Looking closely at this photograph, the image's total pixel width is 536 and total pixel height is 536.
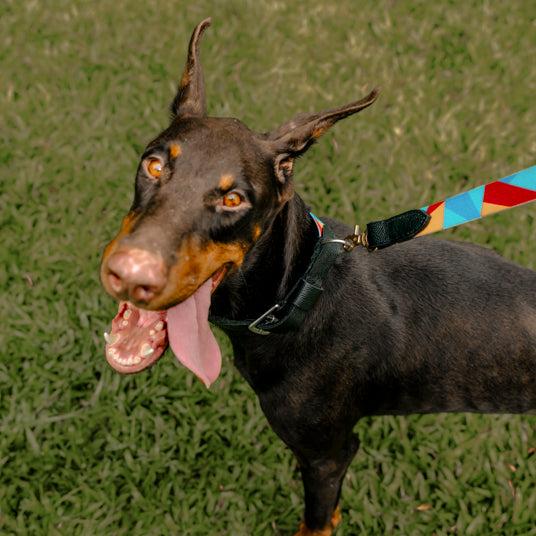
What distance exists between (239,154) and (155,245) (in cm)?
56

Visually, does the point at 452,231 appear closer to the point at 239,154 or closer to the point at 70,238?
the point at 239,154

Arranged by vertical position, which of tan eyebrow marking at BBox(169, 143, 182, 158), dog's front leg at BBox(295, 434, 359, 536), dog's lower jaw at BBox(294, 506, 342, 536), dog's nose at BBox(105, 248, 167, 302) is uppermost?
tan eyebrow marking at BBox(169, 143, 182, 158)

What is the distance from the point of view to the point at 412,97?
16.7 feet

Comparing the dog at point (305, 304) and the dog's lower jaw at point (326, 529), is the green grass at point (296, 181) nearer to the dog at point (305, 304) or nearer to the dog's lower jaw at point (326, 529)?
the dog's lower jaw at point (326, 529)

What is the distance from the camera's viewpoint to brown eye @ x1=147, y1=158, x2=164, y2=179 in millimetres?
2092

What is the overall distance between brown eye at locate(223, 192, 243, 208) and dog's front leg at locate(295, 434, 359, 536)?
131 centimetres

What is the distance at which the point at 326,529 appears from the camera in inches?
115

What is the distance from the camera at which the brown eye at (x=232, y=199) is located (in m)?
2.05

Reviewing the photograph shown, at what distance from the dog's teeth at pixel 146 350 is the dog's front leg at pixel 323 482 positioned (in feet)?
3.21

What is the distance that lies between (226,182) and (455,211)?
939 mm

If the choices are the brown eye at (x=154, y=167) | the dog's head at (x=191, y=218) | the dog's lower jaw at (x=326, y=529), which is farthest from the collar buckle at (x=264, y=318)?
the dog's lower jaw at (x=326, y=529)

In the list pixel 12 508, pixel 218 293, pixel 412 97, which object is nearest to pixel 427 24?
pixel 412 97

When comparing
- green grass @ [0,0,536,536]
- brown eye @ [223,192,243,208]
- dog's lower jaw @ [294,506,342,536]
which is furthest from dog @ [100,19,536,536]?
green grass @ [0,0,536,536]

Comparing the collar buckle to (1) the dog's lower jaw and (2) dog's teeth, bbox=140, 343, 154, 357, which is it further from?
(1) the dog's lower jaw
